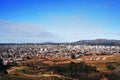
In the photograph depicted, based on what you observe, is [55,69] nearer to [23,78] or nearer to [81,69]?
[81,69]

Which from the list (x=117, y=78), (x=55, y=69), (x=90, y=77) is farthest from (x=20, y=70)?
(x=117, y=78)

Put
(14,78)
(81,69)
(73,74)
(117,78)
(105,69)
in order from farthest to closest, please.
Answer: (105,69), (81,69), (73,74), (117,78), (14,78)

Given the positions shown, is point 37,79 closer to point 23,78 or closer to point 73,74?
point 23,78

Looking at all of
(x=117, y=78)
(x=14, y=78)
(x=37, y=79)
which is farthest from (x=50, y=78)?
(x=117, y=78)

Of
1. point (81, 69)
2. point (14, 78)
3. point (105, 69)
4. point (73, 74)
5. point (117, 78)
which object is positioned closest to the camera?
point (14, 78)

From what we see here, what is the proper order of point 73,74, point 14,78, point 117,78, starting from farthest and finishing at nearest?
1. point 73,74
2. point 117,78
3. point 14,78

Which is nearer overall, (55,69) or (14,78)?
(14,78)

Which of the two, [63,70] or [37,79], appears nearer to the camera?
[37,79]

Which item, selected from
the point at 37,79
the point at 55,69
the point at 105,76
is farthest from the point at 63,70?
the point at 37,79
